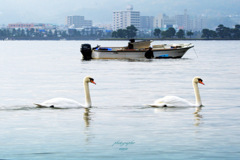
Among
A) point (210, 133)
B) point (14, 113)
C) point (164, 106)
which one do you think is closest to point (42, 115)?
point (14, 113)

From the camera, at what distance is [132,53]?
74.1 m

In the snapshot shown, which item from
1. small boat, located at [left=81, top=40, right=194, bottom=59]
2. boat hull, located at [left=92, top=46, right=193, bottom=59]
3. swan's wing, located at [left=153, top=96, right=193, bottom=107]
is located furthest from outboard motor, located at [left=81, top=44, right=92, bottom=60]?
swan's wing, located at [left=153, top=96, right=193, bottom=107]

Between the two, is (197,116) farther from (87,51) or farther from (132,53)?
(87,51)

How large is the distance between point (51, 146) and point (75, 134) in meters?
2.01

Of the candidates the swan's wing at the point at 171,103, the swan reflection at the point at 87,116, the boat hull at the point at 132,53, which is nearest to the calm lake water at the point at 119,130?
the swan reflection at the point at 87,116

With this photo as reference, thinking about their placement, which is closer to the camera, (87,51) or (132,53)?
(132,53)

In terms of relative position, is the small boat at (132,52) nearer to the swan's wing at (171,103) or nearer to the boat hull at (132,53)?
→ the boat hull at (132,53)

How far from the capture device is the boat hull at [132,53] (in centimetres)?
7394

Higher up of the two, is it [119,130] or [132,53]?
[119,130]

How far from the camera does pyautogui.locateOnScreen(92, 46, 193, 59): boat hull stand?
73938mm

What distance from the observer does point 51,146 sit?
50.9 feet

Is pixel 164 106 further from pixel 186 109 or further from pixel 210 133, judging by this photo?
pixel 210 133

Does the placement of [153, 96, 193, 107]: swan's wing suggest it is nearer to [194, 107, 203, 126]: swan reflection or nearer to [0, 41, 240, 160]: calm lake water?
[0, 41, 240, 160]: calm lake water

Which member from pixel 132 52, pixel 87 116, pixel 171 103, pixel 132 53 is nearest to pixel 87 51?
pixel 132 53
